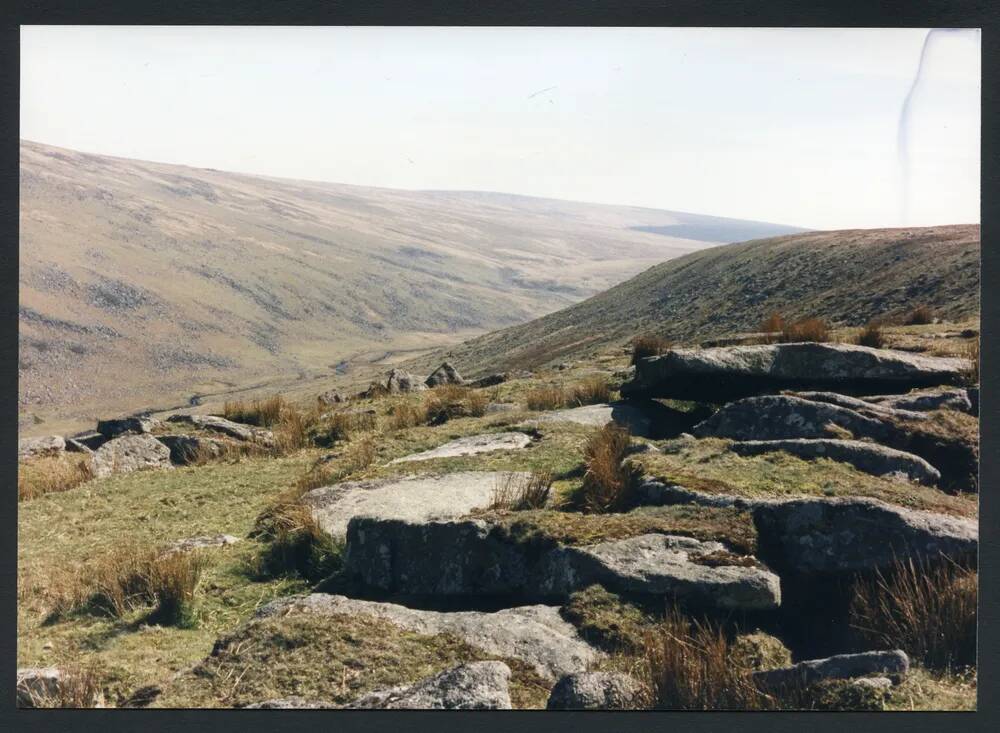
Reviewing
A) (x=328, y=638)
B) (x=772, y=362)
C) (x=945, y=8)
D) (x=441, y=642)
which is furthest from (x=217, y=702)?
(x=945, y=8)

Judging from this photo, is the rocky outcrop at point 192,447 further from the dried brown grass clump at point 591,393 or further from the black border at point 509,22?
the black border at point 509,22

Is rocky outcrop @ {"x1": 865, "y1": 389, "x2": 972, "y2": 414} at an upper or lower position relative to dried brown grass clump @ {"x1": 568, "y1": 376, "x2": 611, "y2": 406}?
upper

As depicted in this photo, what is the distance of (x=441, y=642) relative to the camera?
5.87 meters

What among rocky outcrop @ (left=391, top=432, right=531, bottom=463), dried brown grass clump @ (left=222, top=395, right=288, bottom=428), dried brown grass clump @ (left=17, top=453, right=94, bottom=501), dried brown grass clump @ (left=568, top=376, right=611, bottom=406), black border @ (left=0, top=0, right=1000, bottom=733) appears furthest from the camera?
dried brown grass clump @ (left=222, top=395, right=288, bottom=428)

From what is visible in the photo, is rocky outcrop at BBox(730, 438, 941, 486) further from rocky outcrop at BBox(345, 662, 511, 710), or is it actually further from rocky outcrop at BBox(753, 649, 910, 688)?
rocky outcrop at BBox(345, 662, 511, 710)

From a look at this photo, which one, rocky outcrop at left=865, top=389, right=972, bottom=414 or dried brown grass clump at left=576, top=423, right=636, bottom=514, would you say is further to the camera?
rocky outcrop at left=865, top=389, right=972, bottom=414

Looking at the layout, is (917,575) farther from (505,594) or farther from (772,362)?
(772,362)

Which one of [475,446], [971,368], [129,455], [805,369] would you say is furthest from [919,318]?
[129,455]

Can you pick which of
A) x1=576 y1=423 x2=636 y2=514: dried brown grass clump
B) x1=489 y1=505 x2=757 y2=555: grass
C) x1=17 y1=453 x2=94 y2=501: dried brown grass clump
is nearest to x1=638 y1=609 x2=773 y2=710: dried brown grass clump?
x1=489 y1=505 x2=757 y2=555: grass

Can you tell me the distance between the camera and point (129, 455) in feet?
37.3

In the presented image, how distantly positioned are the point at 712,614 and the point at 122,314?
119 meters

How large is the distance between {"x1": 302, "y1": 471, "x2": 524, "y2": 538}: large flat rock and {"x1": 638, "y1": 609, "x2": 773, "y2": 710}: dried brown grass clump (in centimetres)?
194

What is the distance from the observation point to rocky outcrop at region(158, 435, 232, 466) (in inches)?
460

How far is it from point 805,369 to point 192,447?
736 centimetres
